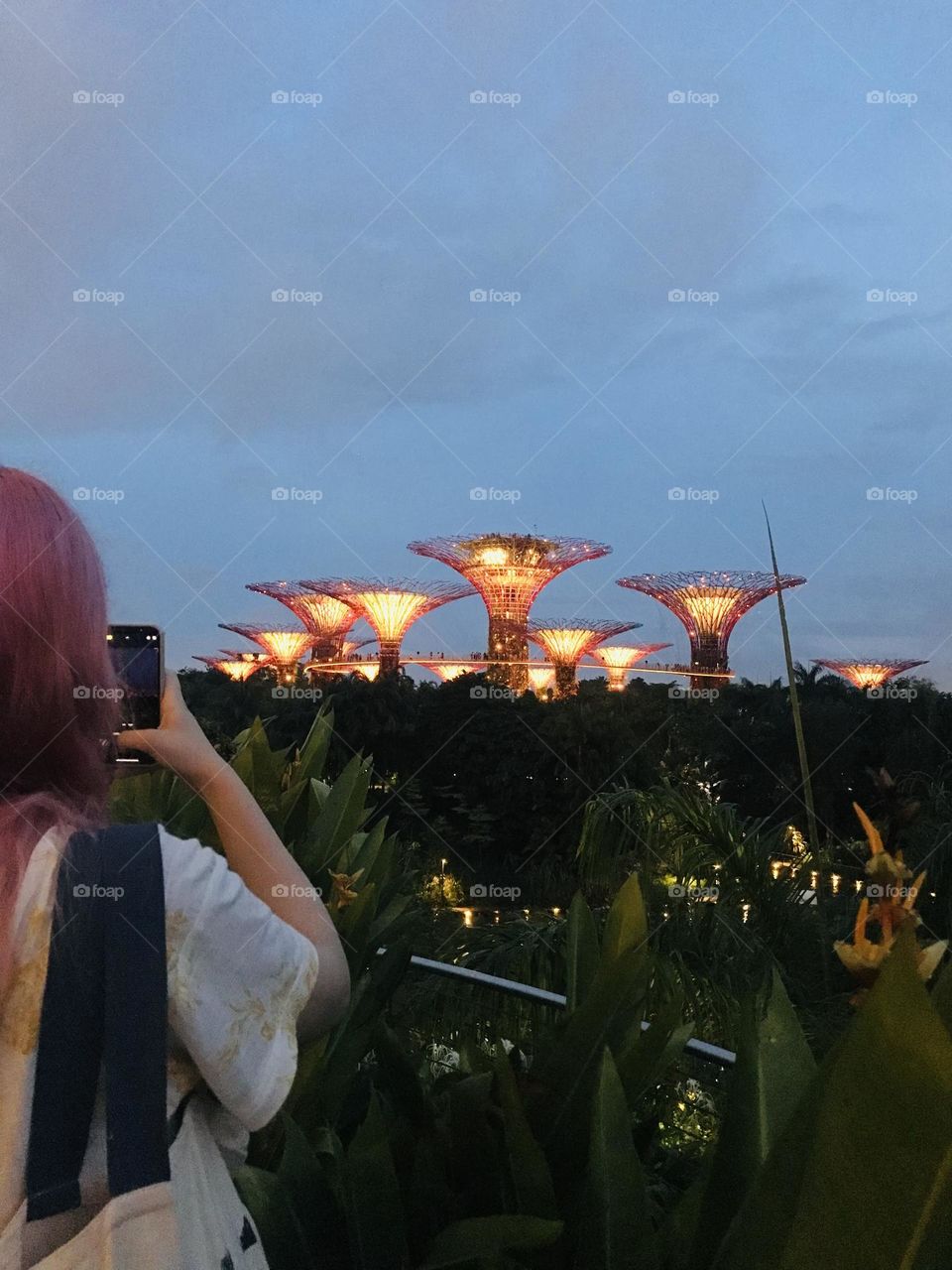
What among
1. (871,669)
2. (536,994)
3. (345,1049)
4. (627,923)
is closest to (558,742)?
(871,669)

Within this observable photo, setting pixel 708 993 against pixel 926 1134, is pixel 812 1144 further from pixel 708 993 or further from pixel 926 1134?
pixel 708 993

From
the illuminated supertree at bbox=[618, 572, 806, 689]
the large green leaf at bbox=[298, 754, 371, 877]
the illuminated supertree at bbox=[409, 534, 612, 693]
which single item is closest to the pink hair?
the large green leaf at bbox=[298, 754, 371, 877]

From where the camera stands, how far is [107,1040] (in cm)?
66

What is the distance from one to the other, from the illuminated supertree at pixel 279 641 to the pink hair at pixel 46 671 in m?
26.6

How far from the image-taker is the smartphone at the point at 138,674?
85cm

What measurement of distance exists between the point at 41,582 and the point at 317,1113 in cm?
113

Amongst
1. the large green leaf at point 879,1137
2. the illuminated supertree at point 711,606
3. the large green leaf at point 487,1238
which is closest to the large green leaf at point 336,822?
the large green leaf at point 487,1238

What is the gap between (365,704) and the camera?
20.1 m

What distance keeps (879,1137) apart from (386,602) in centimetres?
2314

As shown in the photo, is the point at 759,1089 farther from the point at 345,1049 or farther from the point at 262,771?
the point at 262,771

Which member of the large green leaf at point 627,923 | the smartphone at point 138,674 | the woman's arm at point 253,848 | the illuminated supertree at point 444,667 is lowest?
the large green leaf at point 627,923

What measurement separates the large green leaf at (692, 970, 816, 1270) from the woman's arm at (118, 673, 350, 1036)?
31 cm

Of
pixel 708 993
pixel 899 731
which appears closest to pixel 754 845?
pixel 708 993

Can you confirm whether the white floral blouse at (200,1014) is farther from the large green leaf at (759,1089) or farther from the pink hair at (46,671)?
the large green leaf at (759,1089)
